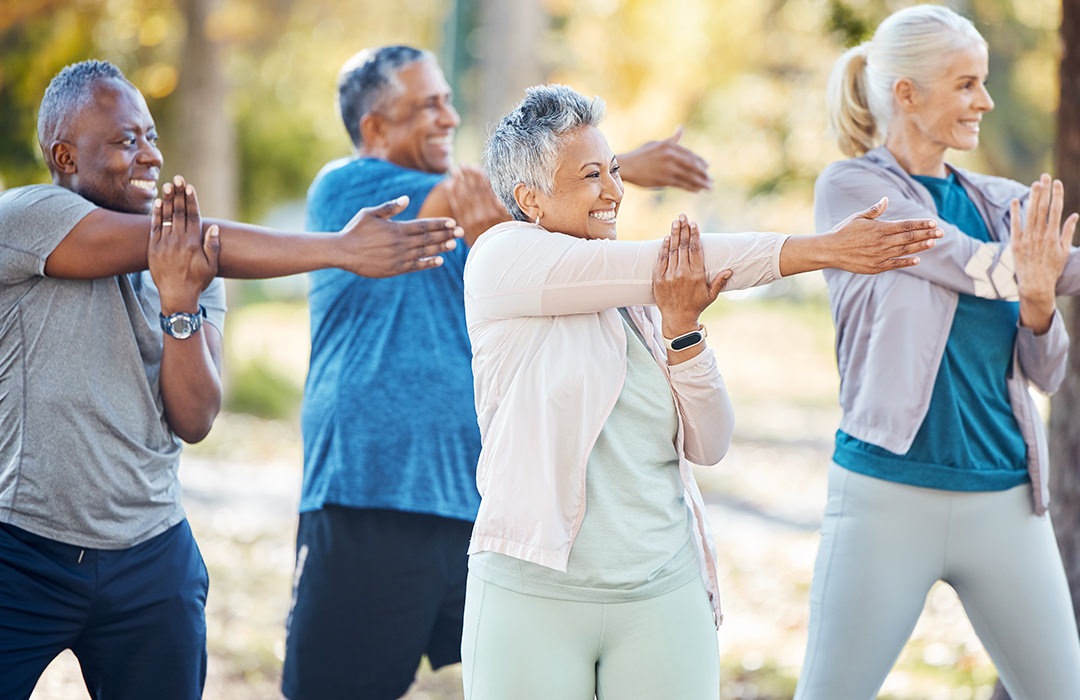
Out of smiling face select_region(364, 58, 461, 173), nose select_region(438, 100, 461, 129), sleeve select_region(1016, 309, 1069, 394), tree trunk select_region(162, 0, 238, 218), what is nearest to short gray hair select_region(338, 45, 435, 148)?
smiling face select_region(364, 58, 461, 173)

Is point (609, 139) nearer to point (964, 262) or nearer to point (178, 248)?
point (964, 262)

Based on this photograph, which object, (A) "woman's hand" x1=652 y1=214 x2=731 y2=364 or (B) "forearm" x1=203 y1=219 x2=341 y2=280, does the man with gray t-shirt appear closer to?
(B) "forearm" x1=203 y1=219 x2=341 y2=280

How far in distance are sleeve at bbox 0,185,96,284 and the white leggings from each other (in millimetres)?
1954

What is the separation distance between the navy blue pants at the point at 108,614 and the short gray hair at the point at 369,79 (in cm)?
143

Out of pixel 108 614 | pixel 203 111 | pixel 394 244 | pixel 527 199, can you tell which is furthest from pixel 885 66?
pixel 203 111

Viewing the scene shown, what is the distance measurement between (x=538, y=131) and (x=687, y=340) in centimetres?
51

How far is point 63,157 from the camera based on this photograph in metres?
2.81

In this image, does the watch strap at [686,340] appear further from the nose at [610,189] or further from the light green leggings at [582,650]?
the light green leggings at [582,650]

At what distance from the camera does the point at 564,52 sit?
16.1m

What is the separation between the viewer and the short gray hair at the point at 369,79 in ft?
12.3

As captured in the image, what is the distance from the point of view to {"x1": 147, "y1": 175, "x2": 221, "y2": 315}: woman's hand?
270 cm

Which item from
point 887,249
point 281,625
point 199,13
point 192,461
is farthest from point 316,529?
point 199,13

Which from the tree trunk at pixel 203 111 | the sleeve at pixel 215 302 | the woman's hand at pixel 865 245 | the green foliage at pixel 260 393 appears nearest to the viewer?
the woman's hand at pixel 865 245

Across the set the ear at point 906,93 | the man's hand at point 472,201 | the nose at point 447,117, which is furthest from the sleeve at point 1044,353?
the nose at point 447,117
